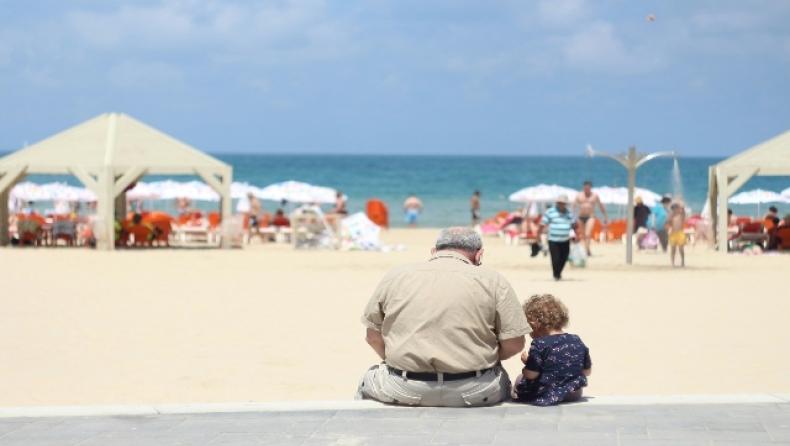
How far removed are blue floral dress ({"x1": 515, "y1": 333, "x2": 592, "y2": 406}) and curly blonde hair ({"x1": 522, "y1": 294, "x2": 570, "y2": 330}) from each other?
59mm

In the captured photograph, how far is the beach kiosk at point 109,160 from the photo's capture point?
853 inches

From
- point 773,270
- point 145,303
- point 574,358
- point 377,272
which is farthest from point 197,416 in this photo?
point 773,270

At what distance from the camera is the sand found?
7883 mm

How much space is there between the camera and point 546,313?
5602 mm

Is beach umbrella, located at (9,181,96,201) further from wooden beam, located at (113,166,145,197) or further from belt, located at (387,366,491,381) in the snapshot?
belt, located at (387,366,491,381)

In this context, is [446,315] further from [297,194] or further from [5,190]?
[297,194]

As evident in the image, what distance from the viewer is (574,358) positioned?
5.58 meters

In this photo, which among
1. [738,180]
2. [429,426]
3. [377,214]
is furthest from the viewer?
[377,214]

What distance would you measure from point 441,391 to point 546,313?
2.15ft

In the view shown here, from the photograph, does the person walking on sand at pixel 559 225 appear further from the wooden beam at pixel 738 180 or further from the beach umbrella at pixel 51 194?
the beach umbrella at pixel 51 194

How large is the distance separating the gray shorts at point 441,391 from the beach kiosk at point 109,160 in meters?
16.7

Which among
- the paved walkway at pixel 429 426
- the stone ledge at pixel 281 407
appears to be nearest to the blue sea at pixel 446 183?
the stone ledge at pixel 281 407

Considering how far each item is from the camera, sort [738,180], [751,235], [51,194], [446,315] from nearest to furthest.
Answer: [446,315] → [751,235] → [738,180] → [51,194]

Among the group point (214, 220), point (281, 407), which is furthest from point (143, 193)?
point (281, 407)
